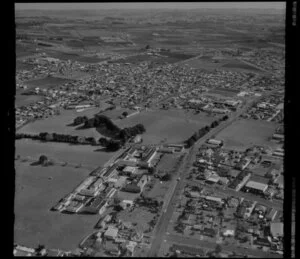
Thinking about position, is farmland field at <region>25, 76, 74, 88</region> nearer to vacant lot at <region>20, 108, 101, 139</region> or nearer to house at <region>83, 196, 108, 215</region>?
vacant lot at <region>20, 108, 101, 139</region>

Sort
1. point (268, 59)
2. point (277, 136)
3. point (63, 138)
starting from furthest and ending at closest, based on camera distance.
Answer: point (268, 59), point (277, 136), point (63, 138)

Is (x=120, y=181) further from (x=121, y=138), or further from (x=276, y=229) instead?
(x=276, y=229)

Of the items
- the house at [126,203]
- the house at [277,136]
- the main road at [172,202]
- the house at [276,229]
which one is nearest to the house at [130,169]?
the main road at [172,202]

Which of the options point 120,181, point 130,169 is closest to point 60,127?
point 130,169

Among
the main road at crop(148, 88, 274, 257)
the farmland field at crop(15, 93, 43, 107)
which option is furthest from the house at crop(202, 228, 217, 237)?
the farmland field at crop(15, 93, 43, 107)
